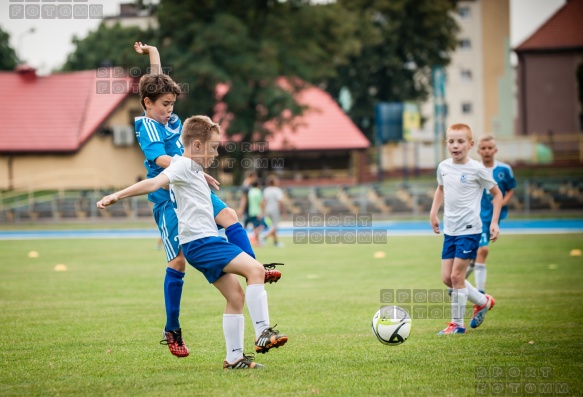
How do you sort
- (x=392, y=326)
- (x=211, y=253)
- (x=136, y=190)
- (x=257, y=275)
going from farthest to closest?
(x=392, y=326) < (x=257, y=275) < (x=211, y=253) < (x=136, y=190)

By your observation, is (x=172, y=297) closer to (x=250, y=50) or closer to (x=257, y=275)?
(x=257, y=275)

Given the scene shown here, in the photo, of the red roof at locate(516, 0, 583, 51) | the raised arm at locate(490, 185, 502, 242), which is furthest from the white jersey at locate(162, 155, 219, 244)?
the red roof at locate(516, 0, 583, 51)

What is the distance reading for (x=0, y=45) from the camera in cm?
6244

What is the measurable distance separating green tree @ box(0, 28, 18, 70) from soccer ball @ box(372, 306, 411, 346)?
5974cm

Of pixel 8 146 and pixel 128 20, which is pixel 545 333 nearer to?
pixel 8 146

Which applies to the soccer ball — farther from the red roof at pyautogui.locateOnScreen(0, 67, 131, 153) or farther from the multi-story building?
the multi-story building

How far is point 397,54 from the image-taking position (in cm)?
5791

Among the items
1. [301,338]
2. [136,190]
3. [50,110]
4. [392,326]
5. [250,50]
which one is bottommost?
[301,338]

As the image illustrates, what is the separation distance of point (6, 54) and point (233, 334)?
2423 inches

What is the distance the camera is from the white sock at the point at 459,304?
8.60 meters

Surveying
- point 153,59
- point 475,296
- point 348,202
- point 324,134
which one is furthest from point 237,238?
point 324,134

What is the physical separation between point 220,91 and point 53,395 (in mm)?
42010

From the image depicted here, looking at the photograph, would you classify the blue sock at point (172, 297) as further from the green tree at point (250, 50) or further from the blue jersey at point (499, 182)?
the green tree at point (250, 50)

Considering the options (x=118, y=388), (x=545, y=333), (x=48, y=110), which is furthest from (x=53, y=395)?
(x=48, y=110)
